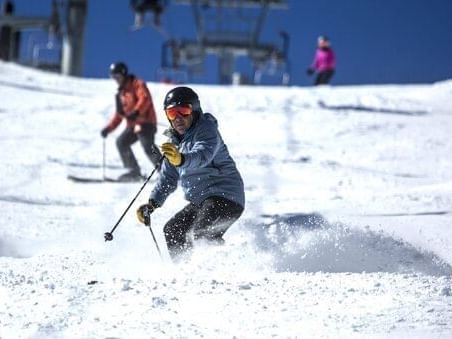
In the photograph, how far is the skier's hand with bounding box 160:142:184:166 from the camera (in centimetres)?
398

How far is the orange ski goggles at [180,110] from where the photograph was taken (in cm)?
422

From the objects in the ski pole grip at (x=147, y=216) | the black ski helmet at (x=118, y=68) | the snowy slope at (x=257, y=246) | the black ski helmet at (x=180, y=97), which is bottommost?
the snowy slope at (x=257, y=246)

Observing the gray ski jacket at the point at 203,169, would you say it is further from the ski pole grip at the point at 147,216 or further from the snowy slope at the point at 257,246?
the snowy slope at the point at 257,246

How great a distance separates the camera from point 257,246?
4691 millimetres

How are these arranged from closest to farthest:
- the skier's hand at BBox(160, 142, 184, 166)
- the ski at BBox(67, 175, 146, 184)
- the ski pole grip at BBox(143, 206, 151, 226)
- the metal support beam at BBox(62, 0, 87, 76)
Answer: the skier's hand at BBox(160, 142, 184, 166) → the ski pole grip at BBox(143, 206, 151, 226) → the ski at BBox(67, 175, 146, 184) → the metal support beam at BBox(62, 0, 87, 76)

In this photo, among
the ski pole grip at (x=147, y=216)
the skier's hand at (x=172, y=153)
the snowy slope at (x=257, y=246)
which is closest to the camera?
the snowy slope at (x=257, y=246)

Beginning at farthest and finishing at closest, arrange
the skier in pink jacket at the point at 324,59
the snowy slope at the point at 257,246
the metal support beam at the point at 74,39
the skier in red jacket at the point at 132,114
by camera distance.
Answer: the metal support beam at the point at 74,39
the skier in pink jacket at the point at 324,59
the skier in red jacket at the point at 132,114
the snowy slope at the point at 257,246

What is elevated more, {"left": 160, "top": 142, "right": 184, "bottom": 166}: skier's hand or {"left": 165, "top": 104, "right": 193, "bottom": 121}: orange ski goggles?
{"left": 165, "top": 104, "right": 193, "bottom": 121}: orange ski goggles

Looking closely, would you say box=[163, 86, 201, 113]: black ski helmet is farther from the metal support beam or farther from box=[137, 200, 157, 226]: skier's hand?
the metal support beam

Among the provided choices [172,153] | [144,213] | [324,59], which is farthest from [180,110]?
[324,59]

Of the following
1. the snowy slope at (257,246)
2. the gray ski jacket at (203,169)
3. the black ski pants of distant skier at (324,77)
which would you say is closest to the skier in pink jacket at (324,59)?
the black ski pants of distant skier at (324,77)

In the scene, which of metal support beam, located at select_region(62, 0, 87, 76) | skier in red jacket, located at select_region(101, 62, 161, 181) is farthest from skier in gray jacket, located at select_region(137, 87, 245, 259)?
metal support beam, located at select_region(62, 0, 87, 76)

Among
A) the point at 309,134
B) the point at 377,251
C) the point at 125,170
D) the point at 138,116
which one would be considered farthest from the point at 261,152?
the point at 377,251

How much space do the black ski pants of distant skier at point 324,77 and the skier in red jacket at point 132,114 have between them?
11.0m
